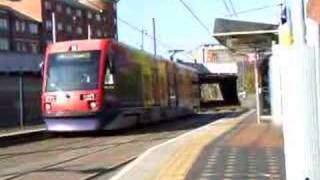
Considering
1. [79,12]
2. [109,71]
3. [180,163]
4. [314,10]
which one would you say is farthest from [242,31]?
[79,12]

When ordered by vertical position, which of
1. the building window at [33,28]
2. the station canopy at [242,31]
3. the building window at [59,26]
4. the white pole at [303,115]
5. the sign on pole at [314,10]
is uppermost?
the building window at [59,26]

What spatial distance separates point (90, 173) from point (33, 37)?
366ft

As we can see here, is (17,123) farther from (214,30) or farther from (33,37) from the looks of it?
(33,37)

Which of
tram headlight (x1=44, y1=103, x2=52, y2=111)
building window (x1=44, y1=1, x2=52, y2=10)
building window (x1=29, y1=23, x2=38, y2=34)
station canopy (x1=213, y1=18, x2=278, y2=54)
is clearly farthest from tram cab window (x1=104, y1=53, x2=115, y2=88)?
building window (x1=44, y1=1, x2=52, y2=10)

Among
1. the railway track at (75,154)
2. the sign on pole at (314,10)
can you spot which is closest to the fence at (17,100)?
the railway track at (75,154)

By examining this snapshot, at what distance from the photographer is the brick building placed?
392 feet

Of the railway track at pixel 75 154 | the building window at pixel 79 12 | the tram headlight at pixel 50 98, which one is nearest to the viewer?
the railway track at pixel 75 154

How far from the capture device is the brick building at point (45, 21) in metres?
120

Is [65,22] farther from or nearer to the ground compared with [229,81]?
farther from the ground

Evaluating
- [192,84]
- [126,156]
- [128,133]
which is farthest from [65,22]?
[126,156]

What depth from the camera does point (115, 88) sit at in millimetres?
27828

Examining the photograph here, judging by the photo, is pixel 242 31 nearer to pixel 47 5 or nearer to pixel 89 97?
pixel 89 97

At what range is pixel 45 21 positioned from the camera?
129 meters

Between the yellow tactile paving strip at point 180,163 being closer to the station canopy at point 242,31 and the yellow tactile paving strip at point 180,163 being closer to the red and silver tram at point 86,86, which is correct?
the station canopy at point 242,31
